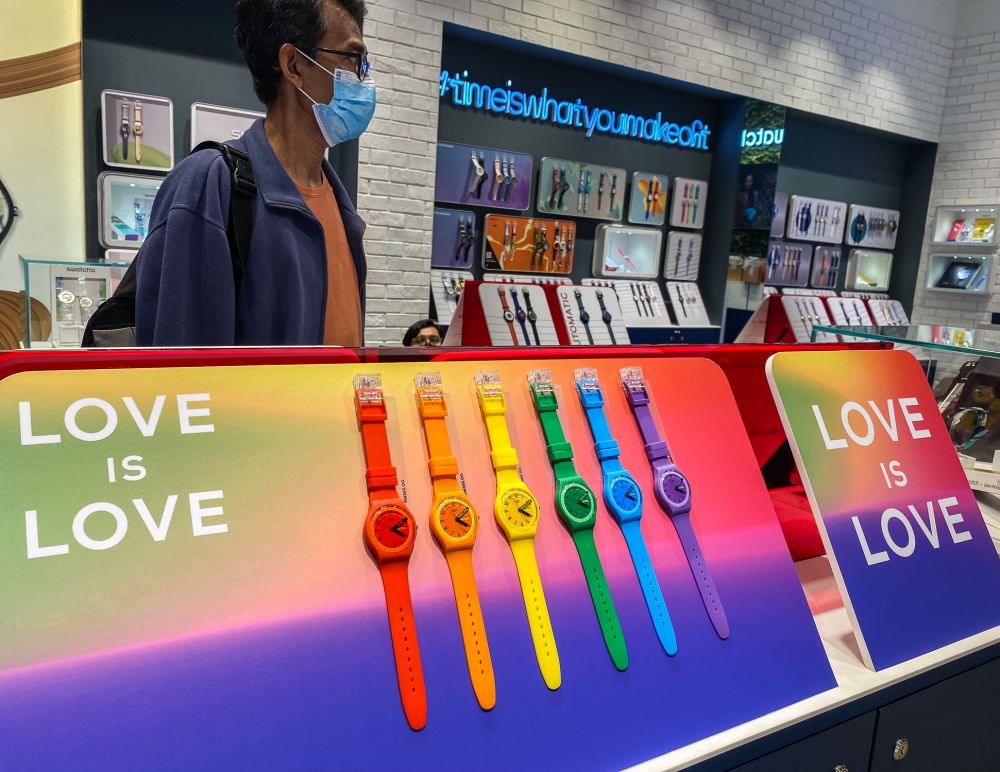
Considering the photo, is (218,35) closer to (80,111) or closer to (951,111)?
(80,111)

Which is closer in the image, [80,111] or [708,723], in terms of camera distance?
[708,723]

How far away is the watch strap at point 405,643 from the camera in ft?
2.30

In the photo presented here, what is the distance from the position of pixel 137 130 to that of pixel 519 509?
4511 millimetres

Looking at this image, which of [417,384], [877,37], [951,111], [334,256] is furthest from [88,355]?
[951,111]

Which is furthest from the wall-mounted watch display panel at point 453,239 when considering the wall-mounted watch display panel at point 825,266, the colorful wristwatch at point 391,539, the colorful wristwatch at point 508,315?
the colorful wristwatch at point 391,539

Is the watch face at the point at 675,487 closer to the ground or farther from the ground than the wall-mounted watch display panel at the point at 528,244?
closer to the ground

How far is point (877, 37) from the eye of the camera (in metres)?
7.84

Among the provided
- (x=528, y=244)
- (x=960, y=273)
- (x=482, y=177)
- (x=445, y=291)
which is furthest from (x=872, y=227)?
(x=445, y=291)

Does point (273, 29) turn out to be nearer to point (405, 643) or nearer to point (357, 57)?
point (357, 57)

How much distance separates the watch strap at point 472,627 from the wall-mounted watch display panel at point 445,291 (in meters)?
4.96

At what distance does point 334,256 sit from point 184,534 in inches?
40.4

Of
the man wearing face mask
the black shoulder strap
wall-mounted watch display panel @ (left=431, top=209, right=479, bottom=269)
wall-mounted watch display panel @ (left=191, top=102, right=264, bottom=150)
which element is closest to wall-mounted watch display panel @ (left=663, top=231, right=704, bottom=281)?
wall-mounted watch display panel @ (left=431, top=209, right=479, bottom=269)

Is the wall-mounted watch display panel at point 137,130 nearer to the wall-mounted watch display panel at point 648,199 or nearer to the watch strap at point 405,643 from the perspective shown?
the wall-mounted watch display panel at point 648,199

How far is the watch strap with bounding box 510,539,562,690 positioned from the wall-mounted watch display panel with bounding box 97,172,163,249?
426cm
